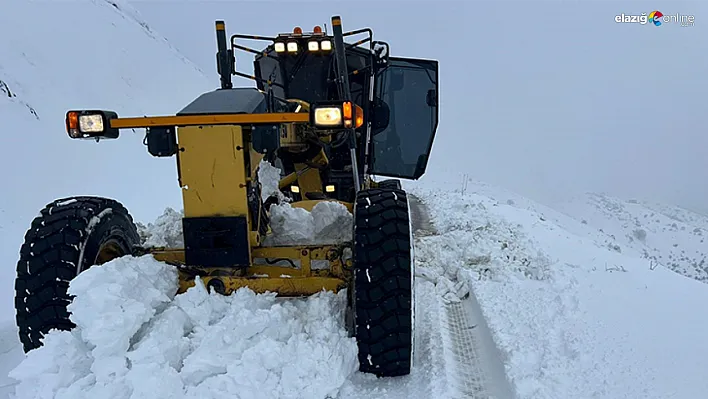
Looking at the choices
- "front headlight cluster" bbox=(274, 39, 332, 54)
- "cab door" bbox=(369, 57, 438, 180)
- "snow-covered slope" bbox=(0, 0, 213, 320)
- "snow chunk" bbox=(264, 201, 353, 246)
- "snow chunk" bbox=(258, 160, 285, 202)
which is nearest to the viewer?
"snow chunk" bbox=(264, 201, 353, 246)

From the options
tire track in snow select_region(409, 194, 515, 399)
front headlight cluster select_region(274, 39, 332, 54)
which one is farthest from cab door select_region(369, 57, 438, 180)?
tire track in snow select_region(409, 194, 515, 399)

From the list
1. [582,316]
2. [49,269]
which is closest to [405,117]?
[582,316]

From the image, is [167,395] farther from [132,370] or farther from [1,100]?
[1,100]

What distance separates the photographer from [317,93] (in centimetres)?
577

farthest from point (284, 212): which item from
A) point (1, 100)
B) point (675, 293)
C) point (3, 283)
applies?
point (1, 100)

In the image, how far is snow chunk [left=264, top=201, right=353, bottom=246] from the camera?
387 cm

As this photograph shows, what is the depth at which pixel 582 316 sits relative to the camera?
350cm

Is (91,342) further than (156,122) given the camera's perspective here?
No

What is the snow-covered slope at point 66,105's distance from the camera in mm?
7211

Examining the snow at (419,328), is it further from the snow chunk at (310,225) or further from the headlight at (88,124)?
the headlight at (88,124)

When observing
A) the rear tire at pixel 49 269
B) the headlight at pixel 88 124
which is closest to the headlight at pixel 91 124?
the headlight at pixel 88 124

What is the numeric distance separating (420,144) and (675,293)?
2921 millimetres

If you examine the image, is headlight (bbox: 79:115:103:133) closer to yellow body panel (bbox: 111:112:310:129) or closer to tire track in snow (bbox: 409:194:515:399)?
Answer: yellow body panel (bbox: 111:112:310:129)

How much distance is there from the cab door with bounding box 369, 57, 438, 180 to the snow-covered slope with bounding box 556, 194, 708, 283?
16.0 feet
